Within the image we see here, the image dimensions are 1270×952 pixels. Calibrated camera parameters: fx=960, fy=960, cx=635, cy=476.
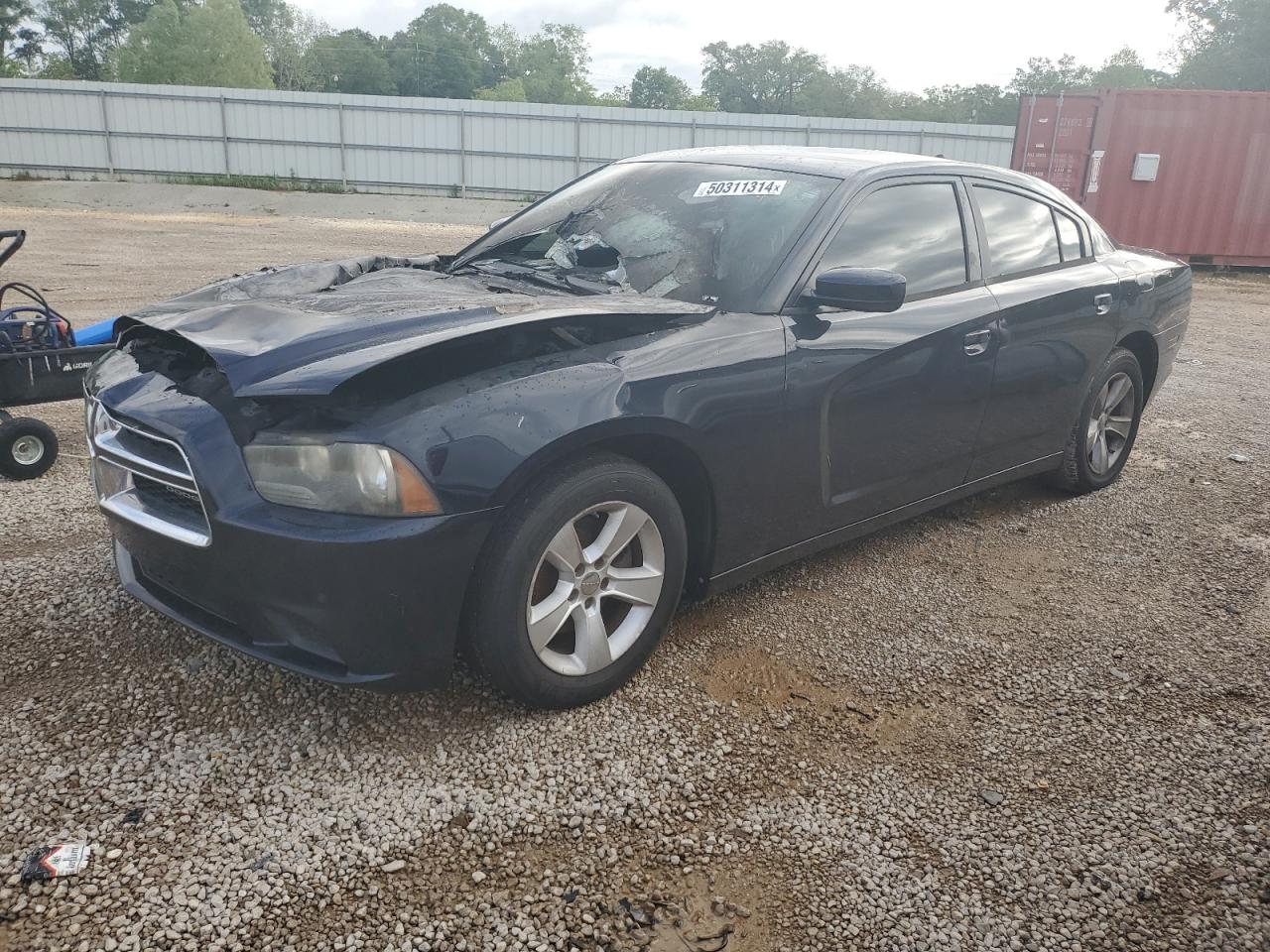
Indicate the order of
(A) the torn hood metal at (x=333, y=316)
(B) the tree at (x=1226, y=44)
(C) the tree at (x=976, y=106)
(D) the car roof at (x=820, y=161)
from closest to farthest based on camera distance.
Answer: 1. (A) the torn hood metal at (x=333, y=316)
2. (D) the car roof at (x=820, y=161)
3. (B) the tree at (x=1226, y=44)
4. (C) the tree at (x=976, y=106)

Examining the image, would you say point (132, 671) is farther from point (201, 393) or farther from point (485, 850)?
point (485, 850)

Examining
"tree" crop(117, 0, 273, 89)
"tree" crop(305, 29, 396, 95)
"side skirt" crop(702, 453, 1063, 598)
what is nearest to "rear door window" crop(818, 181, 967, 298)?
"side skirt" crop(702, 453, 1063, 598)

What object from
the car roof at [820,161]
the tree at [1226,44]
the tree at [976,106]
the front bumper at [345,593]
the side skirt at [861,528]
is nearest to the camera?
the front bumper at [345,593]

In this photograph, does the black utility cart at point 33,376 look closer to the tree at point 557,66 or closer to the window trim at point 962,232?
the window trim at point 962,232

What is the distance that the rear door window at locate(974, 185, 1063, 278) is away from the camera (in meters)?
4.05

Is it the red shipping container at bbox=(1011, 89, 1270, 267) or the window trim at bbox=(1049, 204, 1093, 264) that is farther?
the red shipping container at bbox=(1011, 89, 1270, 267)

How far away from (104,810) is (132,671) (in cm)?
66

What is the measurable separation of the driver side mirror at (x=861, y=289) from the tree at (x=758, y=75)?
94.4 m

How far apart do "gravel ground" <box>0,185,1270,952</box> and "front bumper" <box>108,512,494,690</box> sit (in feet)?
1.05

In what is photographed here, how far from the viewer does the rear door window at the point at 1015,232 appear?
405cm

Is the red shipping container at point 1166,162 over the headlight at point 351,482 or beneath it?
over

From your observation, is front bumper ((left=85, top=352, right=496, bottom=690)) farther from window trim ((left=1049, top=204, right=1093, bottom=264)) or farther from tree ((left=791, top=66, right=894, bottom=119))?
tree ((left=791, top=66, right=894, bottom=119))

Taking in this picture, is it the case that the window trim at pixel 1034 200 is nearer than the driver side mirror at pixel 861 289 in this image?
No

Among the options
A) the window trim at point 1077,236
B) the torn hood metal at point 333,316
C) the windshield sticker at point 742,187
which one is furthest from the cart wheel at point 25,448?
the window trim at point 1077,236
